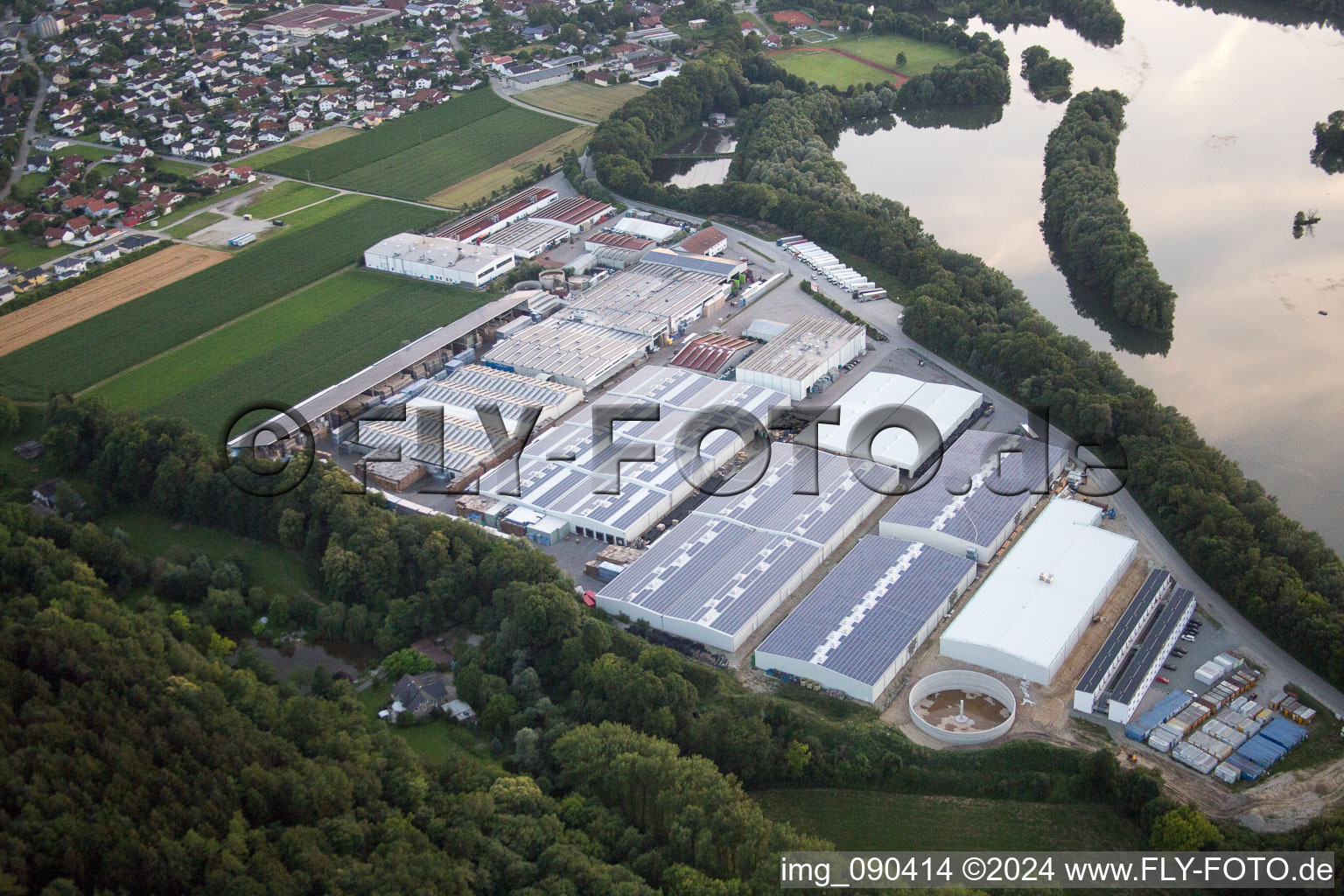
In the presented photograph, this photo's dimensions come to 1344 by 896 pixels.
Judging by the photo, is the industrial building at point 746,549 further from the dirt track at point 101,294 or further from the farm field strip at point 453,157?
the farm field strip at point 453,157

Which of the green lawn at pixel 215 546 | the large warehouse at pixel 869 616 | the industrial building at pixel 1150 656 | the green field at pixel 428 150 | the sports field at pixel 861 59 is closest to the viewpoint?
the industrial building at pixel 1150 656

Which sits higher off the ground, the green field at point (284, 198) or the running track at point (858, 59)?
the running track at point (858, 59)

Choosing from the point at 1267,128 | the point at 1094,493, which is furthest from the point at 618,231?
the point at 1267,128

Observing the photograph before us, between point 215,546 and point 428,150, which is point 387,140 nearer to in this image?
point 428,150

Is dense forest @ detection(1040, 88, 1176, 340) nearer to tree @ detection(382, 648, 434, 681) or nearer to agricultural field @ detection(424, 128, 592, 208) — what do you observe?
agricultural field @ detection(424, 128, 592, 208)

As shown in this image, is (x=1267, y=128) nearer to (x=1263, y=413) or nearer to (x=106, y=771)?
(x=1263, y=413)

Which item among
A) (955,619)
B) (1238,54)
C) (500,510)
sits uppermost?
(1238,54)

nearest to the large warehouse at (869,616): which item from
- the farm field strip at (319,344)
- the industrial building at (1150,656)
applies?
the industrial building at (1150,656)

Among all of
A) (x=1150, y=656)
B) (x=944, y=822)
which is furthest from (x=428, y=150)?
(x=944, y=822)
